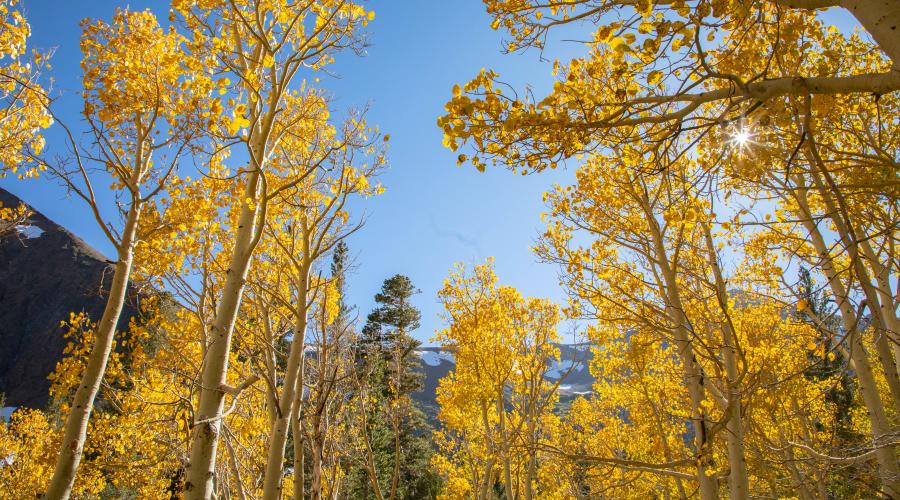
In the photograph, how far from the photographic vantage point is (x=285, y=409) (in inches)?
131

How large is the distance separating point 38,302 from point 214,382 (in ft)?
231

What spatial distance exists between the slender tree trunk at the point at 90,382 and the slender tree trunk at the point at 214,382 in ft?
6.09

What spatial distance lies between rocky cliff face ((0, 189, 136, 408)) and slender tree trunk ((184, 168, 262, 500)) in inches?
2063

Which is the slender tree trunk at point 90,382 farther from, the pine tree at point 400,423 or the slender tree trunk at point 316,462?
the pine tree at point 400,423

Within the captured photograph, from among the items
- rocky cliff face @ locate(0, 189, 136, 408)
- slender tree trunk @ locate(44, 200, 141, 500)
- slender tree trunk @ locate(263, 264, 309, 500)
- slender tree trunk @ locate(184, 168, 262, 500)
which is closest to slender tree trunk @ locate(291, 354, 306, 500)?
slender tree trunk @ locate(263, 264, 309, 500)

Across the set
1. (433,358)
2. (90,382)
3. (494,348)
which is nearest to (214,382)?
(90,382)

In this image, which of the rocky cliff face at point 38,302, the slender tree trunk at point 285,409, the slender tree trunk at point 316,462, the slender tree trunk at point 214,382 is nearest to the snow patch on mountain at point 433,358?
the rocky cliff face at point 38,302

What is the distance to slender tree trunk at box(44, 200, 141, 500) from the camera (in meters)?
3.13

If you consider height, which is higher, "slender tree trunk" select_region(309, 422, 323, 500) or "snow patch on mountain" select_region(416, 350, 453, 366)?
"snow patch on mountain" select_region(416, 350, 453, 366)

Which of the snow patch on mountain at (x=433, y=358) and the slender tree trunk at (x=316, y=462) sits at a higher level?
the snow patch on mountain at (x=433, y=358)

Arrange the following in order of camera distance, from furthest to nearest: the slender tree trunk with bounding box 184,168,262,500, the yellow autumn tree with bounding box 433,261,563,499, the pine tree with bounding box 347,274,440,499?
the pine tree with bounding box 347,274,440,499 → the yellow autumn tree with bounding box 433,261,563,499 → the slender tree trunk with bounding box 184,168,262,500

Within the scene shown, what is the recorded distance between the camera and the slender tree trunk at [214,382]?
2.08 m

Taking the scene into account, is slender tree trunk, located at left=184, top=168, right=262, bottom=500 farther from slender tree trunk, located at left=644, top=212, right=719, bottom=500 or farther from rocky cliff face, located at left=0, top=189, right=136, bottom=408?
rocky cliff face, located at left=0, top=189, right=136, bottom=408

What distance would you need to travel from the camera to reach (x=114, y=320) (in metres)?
3.78
